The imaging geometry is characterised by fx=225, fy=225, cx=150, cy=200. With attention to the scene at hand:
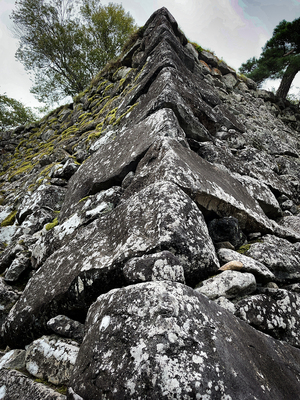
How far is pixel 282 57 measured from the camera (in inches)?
484

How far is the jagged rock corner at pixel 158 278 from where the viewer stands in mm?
1312

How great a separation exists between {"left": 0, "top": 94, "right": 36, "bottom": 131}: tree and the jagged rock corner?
15781mm

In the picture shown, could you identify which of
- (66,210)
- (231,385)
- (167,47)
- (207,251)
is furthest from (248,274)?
(167,47)

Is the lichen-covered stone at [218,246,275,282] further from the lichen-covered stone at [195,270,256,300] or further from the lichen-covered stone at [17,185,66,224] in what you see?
the lichen-covered stone at [17,185,66,224]

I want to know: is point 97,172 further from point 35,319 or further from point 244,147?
point 244,147

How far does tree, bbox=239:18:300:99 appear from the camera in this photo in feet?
39.3

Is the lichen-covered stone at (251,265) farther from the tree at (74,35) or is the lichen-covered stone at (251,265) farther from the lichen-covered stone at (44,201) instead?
the tree at (74,35)

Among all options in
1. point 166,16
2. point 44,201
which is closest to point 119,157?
point 44,201

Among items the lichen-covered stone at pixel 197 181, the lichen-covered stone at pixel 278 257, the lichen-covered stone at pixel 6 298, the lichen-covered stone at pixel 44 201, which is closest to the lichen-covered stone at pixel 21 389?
the lichen-covered stone at pixel 6 298

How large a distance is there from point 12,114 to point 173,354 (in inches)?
838

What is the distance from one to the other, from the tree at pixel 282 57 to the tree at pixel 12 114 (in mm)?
17055

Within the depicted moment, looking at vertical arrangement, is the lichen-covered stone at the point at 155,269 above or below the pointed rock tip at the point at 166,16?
below

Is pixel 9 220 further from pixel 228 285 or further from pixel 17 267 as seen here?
pixel 228 285

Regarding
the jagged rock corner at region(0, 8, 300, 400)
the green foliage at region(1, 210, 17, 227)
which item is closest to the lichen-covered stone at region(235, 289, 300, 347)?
the jagged rock corner at region(0, 8, 300, 400)
